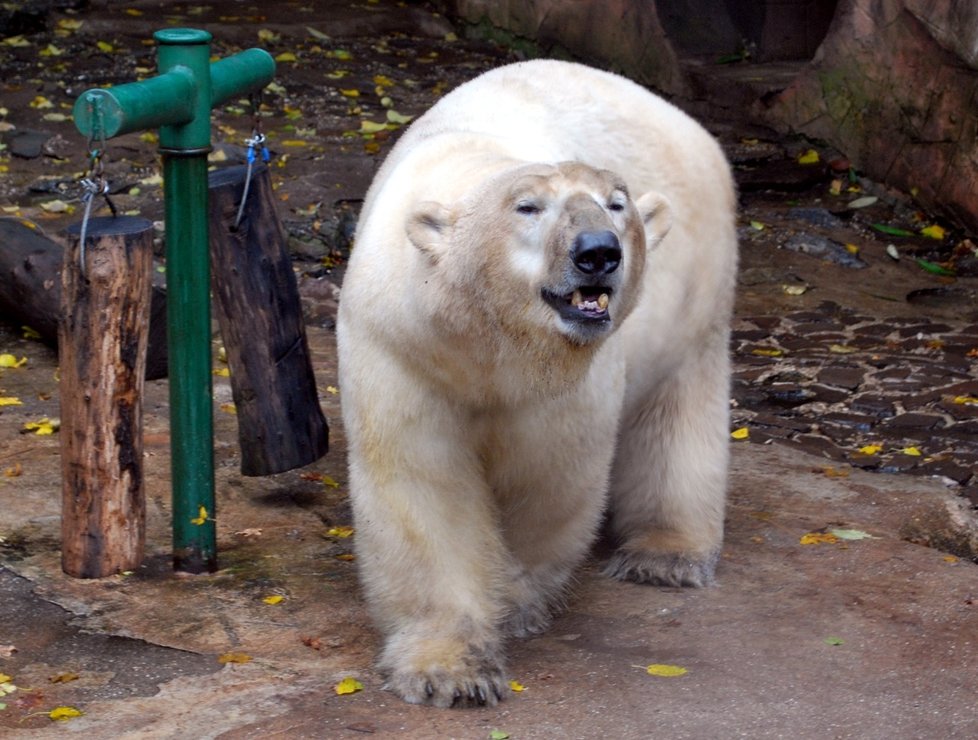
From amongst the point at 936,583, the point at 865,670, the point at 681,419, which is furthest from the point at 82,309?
the point at 936,583

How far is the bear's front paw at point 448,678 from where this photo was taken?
344 centimetres

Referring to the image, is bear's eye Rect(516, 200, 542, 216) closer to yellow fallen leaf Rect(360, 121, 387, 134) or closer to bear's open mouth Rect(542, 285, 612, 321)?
bear's open mouth Rect(542, 285, 612, 321)

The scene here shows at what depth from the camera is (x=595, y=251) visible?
298 centimetres

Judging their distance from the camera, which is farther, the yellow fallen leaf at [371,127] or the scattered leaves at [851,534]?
the yellow fallen leaf at [371,127]

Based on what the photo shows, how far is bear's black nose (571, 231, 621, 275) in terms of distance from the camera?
2973mm

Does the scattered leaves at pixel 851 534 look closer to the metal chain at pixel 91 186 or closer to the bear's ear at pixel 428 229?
the bear's ear at pixel 428 229

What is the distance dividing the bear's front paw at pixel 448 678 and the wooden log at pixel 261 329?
1484 millimetres

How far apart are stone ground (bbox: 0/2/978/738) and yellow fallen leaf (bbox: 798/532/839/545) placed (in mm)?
27

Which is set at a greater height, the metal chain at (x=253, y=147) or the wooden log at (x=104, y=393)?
the metal chain at (x=253, y=147)

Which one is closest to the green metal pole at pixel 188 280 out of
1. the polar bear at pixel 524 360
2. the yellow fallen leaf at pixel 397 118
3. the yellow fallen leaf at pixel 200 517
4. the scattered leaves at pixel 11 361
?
the yellow fallen leaf at pixel 200 517

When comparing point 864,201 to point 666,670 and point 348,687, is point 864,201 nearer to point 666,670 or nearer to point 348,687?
point 666,670

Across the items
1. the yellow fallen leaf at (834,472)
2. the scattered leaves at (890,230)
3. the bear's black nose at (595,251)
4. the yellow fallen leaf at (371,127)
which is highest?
the bear's black nose at (595,251)

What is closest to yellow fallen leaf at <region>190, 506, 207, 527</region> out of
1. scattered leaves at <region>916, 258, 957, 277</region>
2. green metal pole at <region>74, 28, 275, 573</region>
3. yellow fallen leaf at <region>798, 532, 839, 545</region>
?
green metal pole at <region>74, 28, 275, 573</region>

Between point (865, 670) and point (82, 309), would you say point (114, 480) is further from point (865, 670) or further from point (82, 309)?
point (865, 670)
